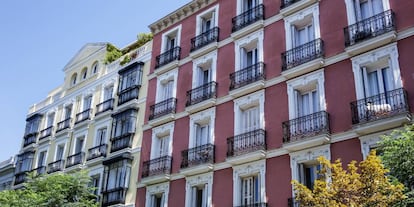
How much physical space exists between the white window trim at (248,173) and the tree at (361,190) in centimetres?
585

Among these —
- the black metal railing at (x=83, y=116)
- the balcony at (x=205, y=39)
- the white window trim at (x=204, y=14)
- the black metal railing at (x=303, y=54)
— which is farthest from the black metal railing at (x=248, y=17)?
the black metal railing at (x=83, y=116)

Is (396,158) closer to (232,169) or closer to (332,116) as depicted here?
(332,116)

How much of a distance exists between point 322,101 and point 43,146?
22.8 meters

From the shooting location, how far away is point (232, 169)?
2009 centimetres

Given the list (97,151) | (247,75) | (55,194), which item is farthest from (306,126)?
(97,151)

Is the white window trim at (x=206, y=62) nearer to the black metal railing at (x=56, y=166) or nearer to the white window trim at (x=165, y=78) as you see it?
the white window trim at (x=165, y=78)

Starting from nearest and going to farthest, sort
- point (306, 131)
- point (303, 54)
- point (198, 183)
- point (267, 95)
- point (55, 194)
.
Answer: point (306, 131)
point (303, 54)
point (267, 95)
point (198, 183)
point (55, 194)

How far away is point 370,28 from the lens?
17781 millimetres

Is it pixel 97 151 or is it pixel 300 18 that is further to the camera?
pixel 97 151

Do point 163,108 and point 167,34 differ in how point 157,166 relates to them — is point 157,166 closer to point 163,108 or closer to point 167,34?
point 163,108

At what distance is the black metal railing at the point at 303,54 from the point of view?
1906 cm

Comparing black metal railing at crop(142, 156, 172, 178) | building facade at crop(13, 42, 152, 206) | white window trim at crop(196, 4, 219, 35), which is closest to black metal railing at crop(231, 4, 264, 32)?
white window trim at crop(196, 4, 219, 35)

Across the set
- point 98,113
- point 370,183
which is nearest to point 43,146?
point 98,113

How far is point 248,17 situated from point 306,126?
283 inches
